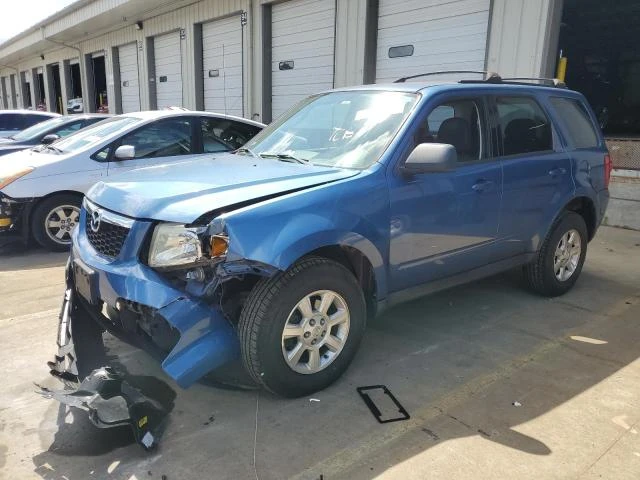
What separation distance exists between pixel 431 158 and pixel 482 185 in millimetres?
817

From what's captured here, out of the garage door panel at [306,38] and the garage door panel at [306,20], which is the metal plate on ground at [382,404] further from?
the garage door panel at [306,20]

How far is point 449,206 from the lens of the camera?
3.59 m

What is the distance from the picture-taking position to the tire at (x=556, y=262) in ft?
15.2

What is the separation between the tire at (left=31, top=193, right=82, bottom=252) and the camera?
6.09 metres

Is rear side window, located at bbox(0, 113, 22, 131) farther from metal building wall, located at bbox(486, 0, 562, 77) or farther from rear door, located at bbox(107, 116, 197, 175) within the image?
metal building wall, located at bbox(486, 0, 562, 77)

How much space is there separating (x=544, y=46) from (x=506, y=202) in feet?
15.0

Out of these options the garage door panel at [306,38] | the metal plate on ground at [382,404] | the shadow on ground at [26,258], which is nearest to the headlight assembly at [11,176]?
the shadow on ground at [26,258]

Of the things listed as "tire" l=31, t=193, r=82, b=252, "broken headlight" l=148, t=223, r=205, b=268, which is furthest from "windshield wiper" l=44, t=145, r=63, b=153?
"broken headlight" l=148, t=223, r=205, b=268

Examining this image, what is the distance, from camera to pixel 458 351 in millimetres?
3754

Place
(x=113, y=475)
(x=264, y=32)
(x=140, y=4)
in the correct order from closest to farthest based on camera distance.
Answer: (x=113, y=475)
(x=264, y=32)
(x=140, y=4)

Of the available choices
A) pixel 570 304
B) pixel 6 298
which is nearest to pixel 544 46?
pixel 570 304

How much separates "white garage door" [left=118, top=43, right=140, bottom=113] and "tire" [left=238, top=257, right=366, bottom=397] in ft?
56.9

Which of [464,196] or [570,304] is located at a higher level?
[464,196]

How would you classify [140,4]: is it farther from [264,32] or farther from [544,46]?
[544,46]
